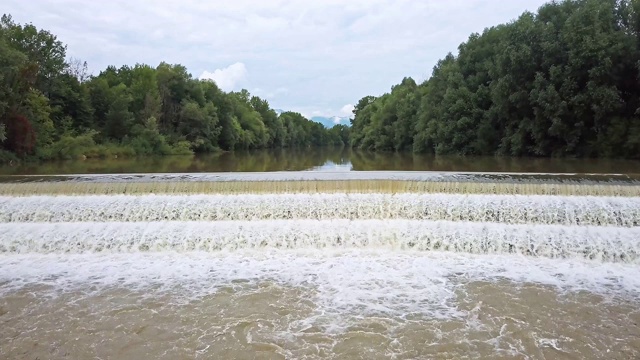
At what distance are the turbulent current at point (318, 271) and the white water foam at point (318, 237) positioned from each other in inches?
1.3

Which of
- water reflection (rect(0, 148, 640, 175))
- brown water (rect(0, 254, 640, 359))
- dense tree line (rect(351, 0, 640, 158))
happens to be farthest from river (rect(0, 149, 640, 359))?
dense tree line (rect(351, 0, 640, 158))

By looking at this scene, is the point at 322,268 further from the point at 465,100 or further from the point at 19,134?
the point at 465,100

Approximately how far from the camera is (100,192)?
36.8ft

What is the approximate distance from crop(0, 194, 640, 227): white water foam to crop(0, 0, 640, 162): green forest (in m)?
13.6

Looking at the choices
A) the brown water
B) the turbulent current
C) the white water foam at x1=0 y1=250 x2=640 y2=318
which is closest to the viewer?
the brown water

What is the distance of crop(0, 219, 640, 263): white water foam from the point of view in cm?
873

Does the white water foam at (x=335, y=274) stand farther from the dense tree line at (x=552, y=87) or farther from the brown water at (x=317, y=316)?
the dense tree line at (x=552, y=87)

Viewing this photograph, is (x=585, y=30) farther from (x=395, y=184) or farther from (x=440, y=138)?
(x=395, y=184)

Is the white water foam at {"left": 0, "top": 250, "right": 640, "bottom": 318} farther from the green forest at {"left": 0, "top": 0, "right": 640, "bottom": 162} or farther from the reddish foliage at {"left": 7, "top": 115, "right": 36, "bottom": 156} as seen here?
the reddish foliage at {"left": 7, "top": 115, "right": 36, "bottom": 156}

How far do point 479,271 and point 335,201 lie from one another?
148 inches

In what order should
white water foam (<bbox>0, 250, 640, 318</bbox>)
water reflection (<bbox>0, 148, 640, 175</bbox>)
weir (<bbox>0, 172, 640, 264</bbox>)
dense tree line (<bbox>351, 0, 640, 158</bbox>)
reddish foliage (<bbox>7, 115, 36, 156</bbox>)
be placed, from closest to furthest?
1. white water foam (<bbox>0, 250, 640, 318</bbox>)
2. weir (<bbox>0, 172, 640, 264</bbox>)
3. water reflection (<bbox>0, 148, 640, 175</bbox>)
4. dense tree line (<bbox>351, 0, 640, 158</bbox>)
5. reddish foliage (<bbox>7, 115, 36, 156</bbox>)

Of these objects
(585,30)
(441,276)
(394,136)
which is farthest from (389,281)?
(394,136)

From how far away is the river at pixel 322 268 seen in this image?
5.16m

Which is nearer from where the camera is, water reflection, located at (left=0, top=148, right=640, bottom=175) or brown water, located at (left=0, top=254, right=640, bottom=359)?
brown water, located at (left=0, top=254, right=640, bottom=359)
